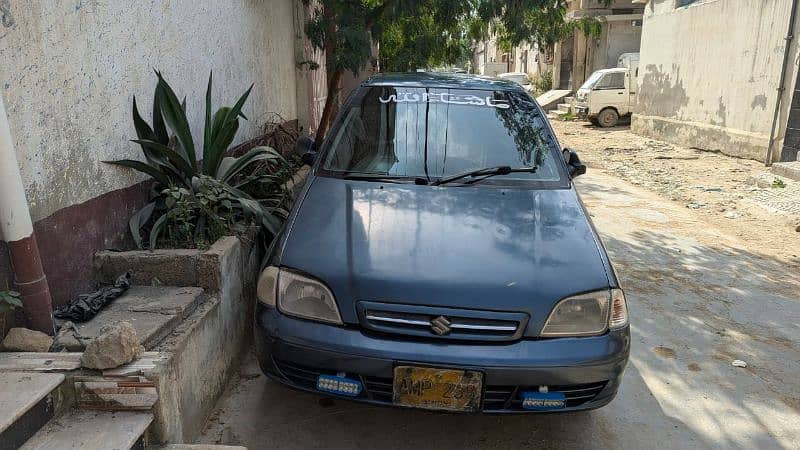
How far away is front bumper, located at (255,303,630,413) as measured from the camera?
2252 mm

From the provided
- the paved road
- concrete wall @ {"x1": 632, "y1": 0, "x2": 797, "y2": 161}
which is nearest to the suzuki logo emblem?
the paved road

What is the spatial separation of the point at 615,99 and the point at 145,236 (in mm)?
16312

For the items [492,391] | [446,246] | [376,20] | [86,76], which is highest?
[376,20]

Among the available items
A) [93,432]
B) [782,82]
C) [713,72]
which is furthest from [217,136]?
[713,72]

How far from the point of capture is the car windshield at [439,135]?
10.8ft

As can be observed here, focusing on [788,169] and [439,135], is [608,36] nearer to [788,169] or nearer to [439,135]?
[788,169]

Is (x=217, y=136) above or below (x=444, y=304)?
above

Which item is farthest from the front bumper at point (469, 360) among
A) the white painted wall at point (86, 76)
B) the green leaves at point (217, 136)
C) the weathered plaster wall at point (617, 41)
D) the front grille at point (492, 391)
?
the weathered plaster wall at point (617, 41)

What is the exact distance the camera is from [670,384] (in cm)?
323

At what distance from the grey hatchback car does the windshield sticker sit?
0.93 m

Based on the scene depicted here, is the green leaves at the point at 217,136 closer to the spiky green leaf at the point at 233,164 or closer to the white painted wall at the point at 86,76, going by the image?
the spiky green leaf at the point at 233,164

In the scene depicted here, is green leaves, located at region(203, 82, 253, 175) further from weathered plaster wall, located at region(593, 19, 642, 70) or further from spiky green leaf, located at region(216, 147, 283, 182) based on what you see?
weathered plaster wall, located at region(593, 19, 642, 70)

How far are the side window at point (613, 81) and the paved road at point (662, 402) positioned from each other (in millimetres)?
13356

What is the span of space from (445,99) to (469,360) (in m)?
1.98
